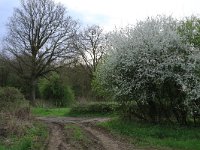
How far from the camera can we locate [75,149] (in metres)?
15.0

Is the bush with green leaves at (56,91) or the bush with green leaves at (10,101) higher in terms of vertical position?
the bush with green leaves at (56,91)

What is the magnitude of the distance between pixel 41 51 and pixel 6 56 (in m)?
4.84

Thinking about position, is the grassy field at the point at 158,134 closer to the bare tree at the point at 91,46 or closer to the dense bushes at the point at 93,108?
the dense bushes at the point at 93,108

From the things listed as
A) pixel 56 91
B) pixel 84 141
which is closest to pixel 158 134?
pixel 84 141

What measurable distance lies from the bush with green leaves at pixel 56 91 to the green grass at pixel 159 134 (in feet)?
Answer: 95.4

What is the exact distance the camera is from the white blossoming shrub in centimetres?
2103

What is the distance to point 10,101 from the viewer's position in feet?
84.8

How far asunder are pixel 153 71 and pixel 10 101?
9.86m

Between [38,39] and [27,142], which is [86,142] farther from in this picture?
[38,39]

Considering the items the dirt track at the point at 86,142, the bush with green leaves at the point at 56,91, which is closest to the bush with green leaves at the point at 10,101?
the dirt track at the point at 86,142

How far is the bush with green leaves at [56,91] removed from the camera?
5181 centimetres

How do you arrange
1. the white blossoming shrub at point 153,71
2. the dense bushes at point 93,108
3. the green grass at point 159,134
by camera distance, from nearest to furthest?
the green grass at point 159,134, the white blossoming shrub at point 153,71, the dense bushes at point 93,108

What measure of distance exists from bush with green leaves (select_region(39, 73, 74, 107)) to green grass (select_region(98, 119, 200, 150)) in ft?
95.4

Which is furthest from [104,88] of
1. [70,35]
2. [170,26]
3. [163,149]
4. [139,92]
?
[70,35]
